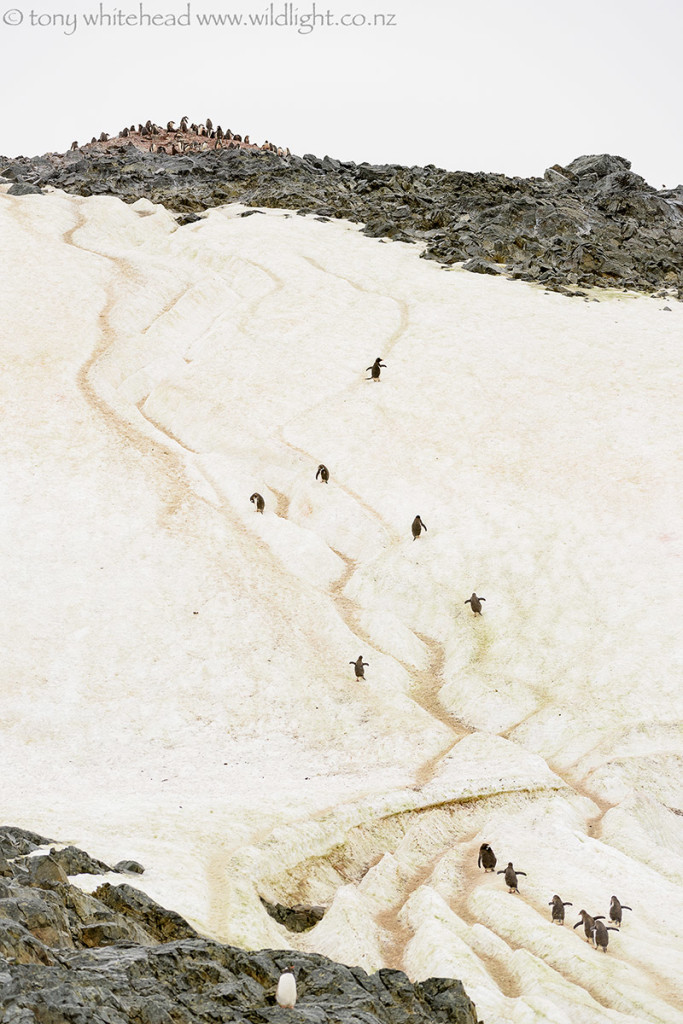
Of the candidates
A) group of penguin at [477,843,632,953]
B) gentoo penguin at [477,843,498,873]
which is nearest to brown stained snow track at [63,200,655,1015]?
gentoo penguin at [477,843,498,873]

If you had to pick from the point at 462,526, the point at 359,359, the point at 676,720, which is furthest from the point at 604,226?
the point at 676,720

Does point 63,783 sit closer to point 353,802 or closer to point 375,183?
point 353,802

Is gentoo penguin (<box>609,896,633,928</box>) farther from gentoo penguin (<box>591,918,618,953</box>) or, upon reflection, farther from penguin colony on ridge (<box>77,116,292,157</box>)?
penguin colony on ridge (<box>77,116,292,157</box>)

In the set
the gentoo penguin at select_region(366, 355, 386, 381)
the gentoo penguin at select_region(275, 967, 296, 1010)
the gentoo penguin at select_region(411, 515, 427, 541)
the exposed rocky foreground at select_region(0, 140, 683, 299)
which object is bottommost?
the gentoo penguin at select_region(275, 967, 296, 1010)

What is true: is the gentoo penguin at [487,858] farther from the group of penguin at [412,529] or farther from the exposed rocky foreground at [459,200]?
the exposed rocky foreground at [459,200]

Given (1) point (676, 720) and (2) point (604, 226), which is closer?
(1) point (676, 720)

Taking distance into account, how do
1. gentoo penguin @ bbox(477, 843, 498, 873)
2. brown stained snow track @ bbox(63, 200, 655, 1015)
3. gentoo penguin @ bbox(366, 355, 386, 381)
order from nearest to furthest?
brown stained snow track @ bbox(63, 200, 655, 1015)
gentoo penguin @ bbox(477, 843, 498, 873)
gentoo penguin @ bbox(366, 355, 386, 381)
